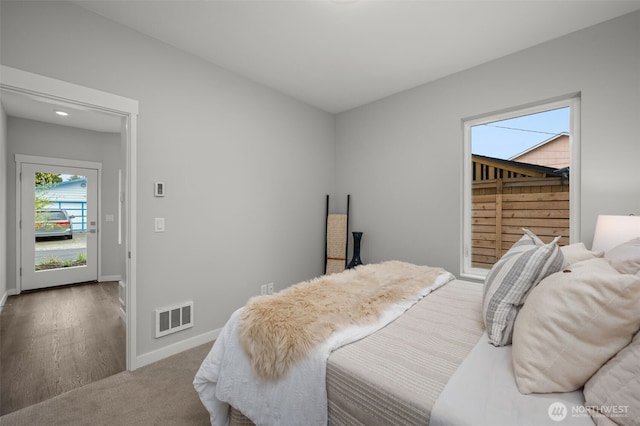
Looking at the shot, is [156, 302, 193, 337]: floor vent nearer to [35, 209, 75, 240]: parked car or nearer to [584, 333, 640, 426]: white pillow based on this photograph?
[584, 333, 640, 426]: white pillow

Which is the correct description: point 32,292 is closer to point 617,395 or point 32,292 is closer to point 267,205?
point 267,205

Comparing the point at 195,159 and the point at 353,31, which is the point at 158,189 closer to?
the point at 195,159

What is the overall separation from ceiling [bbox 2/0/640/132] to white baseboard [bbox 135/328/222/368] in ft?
6.66

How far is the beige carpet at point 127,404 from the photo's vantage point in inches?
65.6

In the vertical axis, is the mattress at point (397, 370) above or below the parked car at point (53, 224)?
below

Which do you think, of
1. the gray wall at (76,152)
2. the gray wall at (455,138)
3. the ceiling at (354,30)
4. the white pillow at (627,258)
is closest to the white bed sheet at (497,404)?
the white pillow at (627,258)

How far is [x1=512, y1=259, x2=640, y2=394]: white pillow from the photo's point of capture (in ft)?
2.60

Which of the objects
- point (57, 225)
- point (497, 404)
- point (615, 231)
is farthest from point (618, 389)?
point (57, 225)

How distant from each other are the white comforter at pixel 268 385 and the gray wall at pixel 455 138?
1.81 meters

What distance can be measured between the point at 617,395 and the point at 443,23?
2390mm

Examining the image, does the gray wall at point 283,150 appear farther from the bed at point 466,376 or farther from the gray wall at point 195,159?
the bed at point 466,376

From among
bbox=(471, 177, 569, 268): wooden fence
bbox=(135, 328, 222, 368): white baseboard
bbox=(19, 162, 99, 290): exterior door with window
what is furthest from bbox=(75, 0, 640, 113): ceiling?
bbox=(19, 162, 99, 290): exterior door with window

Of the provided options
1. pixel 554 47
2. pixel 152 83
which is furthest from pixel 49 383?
pixel 554 47

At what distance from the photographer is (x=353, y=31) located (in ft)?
7.37
